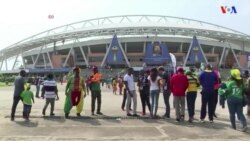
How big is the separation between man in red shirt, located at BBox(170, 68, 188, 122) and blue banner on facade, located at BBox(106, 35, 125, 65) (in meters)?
88.2

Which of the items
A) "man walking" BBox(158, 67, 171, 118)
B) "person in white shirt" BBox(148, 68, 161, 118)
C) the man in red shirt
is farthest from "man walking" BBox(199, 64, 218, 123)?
"person in white shirt" BBox(148, 68, 161, 118)

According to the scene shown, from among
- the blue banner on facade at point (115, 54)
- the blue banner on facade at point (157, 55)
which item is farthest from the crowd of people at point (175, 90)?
the blue banner on facade at point (115, 54)

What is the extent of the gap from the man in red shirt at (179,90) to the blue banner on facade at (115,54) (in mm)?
88235

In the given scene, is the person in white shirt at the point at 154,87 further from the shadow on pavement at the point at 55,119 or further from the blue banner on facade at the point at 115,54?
the blue banner on facade at the point at 115,54

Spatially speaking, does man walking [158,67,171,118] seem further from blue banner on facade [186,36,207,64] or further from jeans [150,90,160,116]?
blue banner on facade [186,36,207,64]

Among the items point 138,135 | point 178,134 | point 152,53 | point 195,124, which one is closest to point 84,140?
point 138,135

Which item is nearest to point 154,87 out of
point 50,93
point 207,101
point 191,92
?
point 191,92

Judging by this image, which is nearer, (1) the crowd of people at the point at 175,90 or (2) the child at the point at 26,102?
(1) the crowd of people at the point at 175,90

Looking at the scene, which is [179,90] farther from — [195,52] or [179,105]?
[195,52]

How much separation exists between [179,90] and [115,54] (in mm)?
89128

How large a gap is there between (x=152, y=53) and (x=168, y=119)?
279ft

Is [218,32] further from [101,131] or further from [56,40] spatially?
[101,131]

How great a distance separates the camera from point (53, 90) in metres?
13.5

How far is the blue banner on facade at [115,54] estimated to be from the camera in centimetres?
10038
